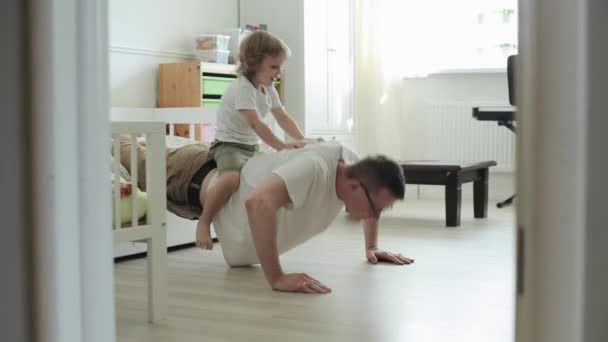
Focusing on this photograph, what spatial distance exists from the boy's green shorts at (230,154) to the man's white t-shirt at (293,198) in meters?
0.04

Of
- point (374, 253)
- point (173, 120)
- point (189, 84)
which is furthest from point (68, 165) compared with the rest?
point (189, 84)

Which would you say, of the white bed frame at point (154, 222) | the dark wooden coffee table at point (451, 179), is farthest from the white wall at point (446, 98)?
the white bed frame at point (154, 222)

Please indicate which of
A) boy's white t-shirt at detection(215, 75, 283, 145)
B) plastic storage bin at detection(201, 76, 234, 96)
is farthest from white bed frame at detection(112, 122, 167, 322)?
plastic storage bin at detection(201, 76, 234, 96)

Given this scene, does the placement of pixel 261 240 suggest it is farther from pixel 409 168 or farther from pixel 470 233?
pixel 409 168

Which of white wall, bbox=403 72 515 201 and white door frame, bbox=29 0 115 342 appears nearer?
white door frame, bbox=29 0 115 342

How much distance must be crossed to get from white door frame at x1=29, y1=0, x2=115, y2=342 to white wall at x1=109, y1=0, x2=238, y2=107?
10.5ft

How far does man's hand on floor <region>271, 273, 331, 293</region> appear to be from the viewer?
227 centimetres

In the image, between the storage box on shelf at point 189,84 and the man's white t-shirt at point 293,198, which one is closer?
the man's white t-shirt at point 293,198

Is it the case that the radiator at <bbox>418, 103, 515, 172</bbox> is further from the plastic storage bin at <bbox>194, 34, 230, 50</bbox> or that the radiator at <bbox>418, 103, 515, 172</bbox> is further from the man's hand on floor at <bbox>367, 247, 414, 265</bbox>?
the man's hand on floor at <bbox>367, 247, 414, 265</bbox>

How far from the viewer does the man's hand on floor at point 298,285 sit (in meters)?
2.27

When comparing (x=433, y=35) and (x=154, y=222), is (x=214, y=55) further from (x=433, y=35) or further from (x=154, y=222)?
(x=154, y=222)

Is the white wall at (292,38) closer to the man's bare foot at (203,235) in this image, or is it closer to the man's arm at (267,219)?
the man's bare foot at (203,235)

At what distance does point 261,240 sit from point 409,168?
6.31ft

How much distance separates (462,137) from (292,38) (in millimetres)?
1416
